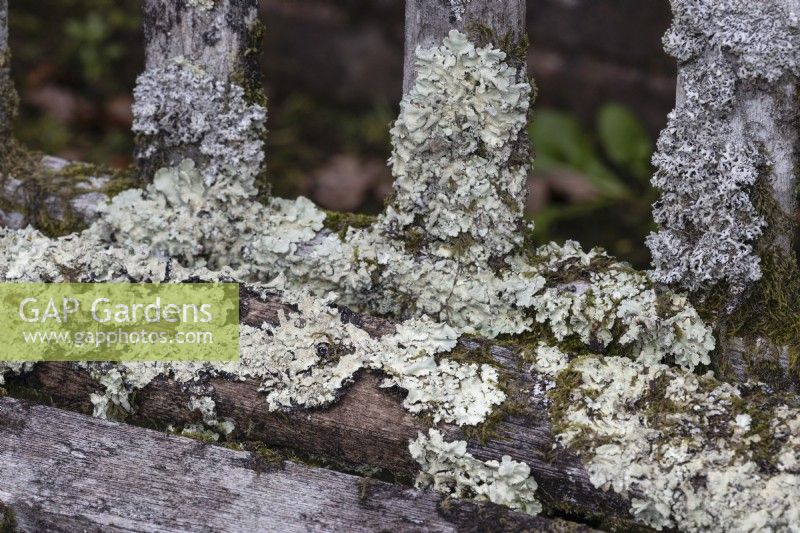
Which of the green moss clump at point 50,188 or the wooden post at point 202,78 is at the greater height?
the wooden post at point 202,78

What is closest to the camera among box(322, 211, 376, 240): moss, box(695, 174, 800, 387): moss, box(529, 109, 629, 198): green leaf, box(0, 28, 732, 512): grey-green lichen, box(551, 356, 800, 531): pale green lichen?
box(551, 356, 800, 531): pale green lichen

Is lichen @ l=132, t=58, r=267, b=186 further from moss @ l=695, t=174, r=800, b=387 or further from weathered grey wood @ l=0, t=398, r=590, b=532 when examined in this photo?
moss @ l=695, t=174, r=800, b=387

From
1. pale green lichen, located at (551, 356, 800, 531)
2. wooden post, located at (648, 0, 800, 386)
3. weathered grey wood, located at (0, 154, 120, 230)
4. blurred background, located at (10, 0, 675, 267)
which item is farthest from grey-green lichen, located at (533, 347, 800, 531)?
blurred background, located at (10, 0, 675, 267)

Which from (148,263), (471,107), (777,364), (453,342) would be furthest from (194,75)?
(777,364)

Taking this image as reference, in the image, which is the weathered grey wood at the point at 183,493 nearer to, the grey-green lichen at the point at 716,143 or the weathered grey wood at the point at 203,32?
the grey-green lichen at the point at 716,143

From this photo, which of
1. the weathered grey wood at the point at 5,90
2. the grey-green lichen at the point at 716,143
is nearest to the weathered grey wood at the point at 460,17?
the grey-green lichen at the point at 716,143
